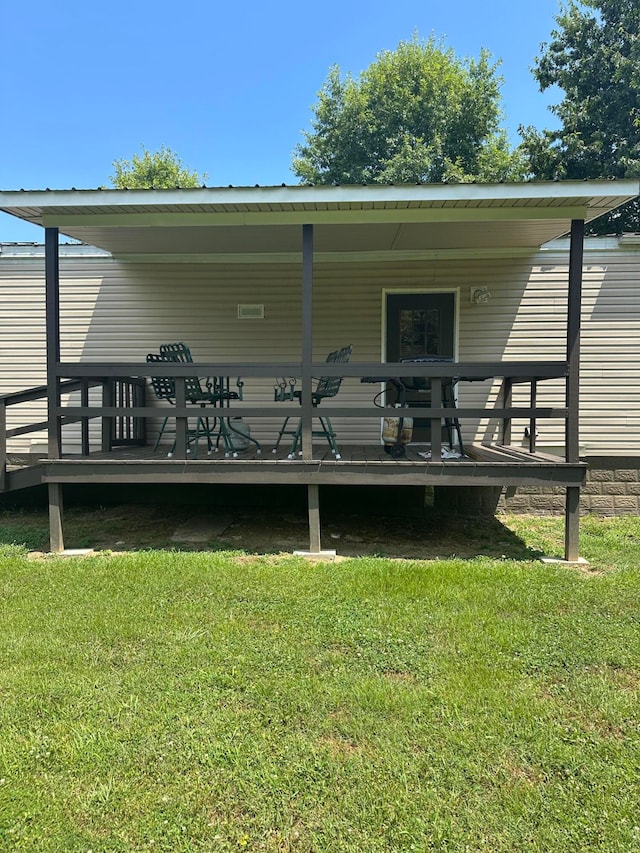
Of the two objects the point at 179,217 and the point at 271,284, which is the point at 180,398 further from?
the point at 271,284

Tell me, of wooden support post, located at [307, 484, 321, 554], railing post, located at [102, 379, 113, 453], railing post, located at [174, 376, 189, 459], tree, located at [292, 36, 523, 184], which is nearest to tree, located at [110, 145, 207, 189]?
tree, located at [292, 36, 523, 184]

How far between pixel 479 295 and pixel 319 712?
4971mm

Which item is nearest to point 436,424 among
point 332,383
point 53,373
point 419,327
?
point 332,383

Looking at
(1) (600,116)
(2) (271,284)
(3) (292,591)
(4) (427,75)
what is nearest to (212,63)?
(4) (427,75)

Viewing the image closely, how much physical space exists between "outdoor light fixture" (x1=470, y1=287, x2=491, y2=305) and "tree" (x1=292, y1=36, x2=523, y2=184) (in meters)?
14.2

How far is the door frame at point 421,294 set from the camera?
6055 mm

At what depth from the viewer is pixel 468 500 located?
19.4 ft

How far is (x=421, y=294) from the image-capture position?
20.1 feet

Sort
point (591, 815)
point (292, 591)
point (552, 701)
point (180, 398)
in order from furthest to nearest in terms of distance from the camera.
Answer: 1. point (180, 398)
2. point (292, 591)
3. point (552, 701)
4. point (591, 815)

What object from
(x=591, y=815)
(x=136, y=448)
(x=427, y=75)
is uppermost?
(x=427, y=75)

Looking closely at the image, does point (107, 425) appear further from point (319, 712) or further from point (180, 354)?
point (319, 712)

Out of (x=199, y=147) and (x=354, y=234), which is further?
(x=199, y=147)

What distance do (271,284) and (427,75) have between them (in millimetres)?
19721

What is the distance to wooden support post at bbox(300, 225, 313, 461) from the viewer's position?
13.9ft
